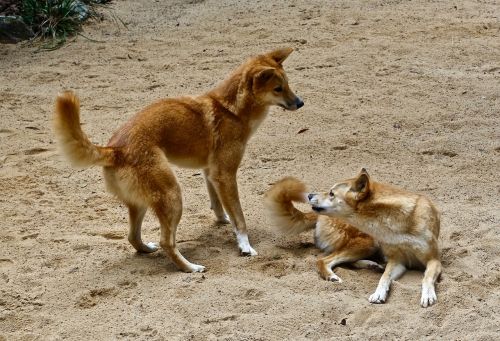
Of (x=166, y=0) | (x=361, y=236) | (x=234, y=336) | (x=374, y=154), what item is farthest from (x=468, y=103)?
(x=166, y=0)

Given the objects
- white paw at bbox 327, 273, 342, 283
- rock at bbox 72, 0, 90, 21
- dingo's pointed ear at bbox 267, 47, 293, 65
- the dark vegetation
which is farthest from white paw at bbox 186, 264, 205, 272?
rock at bbox 72, 0, 90, 21

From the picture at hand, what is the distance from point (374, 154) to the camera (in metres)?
6.73

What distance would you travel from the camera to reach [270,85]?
5.66 meters

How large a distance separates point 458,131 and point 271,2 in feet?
14.4

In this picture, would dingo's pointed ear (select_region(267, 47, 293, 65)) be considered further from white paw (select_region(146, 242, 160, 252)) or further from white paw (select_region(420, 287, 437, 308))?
white paw (select_region(420, 287, 437, 308))

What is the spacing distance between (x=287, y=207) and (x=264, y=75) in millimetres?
966

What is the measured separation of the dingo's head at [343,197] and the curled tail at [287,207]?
24 centimetres

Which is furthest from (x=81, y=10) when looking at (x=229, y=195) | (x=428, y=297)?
(x=428, y=297)

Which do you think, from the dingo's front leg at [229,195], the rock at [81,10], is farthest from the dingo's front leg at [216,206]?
the rock at [81,10]

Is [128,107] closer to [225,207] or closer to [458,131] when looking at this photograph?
[225,207]

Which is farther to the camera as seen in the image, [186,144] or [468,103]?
[468,103]

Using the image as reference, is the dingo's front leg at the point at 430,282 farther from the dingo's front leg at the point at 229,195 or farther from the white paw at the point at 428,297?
the dingo's front leg at the point at 229,195

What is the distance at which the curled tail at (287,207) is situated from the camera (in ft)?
17.7

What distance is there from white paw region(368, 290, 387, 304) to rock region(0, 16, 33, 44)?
661 centimetres
